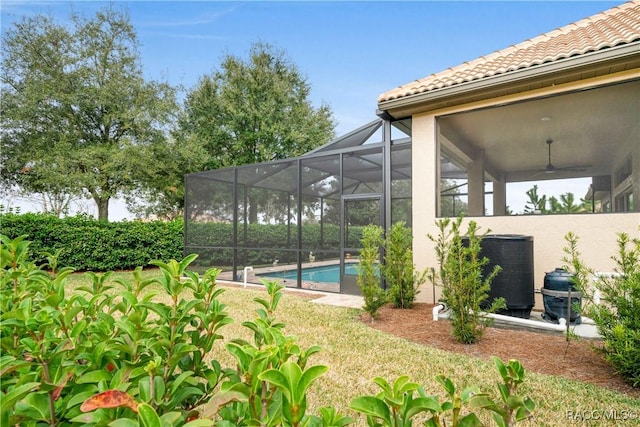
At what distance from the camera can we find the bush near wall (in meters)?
9.84

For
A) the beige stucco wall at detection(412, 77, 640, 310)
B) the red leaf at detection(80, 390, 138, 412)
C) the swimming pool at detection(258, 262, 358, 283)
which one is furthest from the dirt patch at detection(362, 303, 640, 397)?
the red leaf at detection(80, 390, 138, 412)

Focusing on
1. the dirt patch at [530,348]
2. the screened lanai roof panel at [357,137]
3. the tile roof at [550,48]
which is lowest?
the dirt patch at [530,348]

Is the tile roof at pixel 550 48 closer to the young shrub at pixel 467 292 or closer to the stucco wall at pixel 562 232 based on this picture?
the stucco wall at pixel 562 232

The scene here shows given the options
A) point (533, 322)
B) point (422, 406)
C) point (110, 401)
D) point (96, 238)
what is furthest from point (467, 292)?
point (96, 238)

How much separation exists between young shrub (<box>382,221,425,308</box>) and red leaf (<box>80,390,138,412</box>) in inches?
198

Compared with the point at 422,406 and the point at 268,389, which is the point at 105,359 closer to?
the point at 268,389

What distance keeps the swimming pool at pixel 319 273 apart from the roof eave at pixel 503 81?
10.4ft

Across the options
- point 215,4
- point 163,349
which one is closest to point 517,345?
point 163,349

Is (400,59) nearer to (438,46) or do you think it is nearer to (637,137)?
(438,46)

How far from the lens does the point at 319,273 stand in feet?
27.0

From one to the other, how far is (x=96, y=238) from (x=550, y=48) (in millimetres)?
12244

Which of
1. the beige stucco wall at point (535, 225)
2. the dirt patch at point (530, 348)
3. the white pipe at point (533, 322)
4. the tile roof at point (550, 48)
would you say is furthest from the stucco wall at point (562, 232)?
the tile roof at point (550, 48)

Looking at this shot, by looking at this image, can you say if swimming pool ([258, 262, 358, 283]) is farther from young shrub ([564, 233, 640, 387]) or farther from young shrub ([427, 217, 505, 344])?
young shrub ([564, 233, 640, 387])

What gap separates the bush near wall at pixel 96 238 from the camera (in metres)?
9.84
